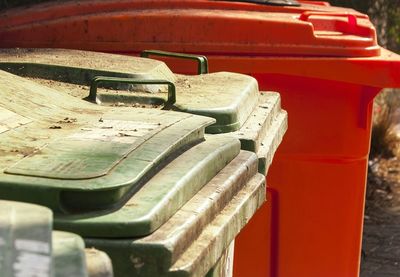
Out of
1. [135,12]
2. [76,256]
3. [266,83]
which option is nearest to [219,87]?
[266,83]

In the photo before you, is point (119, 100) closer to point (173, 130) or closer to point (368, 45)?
point (173, 130)

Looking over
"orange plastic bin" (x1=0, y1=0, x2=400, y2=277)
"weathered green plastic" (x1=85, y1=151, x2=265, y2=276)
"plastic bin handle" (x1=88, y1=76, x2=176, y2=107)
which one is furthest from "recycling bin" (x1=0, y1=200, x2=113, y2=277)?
"orange plastic bin" (x1=0, y1=0, x2=400, y2=277)

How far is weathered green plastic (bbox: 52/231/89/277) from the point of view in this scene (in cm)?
138

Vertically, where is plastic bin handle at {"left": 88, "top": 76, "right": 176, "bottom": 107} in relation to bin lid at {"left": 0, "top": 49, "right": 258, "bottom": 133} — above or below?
above

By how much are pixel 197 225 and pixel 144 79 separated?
119cm

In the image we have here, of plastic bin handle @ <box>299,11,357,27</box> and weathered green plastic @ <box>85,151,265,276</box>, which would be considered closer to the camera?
weathered green plastic @ <box>85,151,265,276</box>

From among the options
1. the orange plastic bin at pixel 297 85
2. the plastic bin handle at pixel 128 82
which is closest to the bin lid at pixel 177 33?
the orange plastic bin at pixel 297 85

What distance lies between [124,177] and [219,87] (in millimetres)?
1420

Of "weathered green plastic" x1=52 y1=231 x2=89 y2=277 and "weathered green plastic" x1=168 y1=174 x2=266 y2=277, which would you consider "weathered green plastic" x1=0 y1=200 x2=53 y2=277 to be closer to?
"weathered green plastic" x1=52 y1=231 x2=89 y2=277

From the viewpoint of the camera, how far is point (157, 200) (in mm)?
1796

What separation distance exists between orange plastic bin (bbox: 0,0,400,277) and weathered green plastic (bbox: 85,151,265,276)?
150 cm

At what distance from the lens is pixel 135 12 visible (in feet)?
13.8

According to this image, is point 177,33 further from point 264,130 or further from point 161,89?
point 264,130

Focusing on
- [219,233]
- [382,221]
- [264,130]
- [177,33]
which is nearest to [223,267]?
[219,233]
